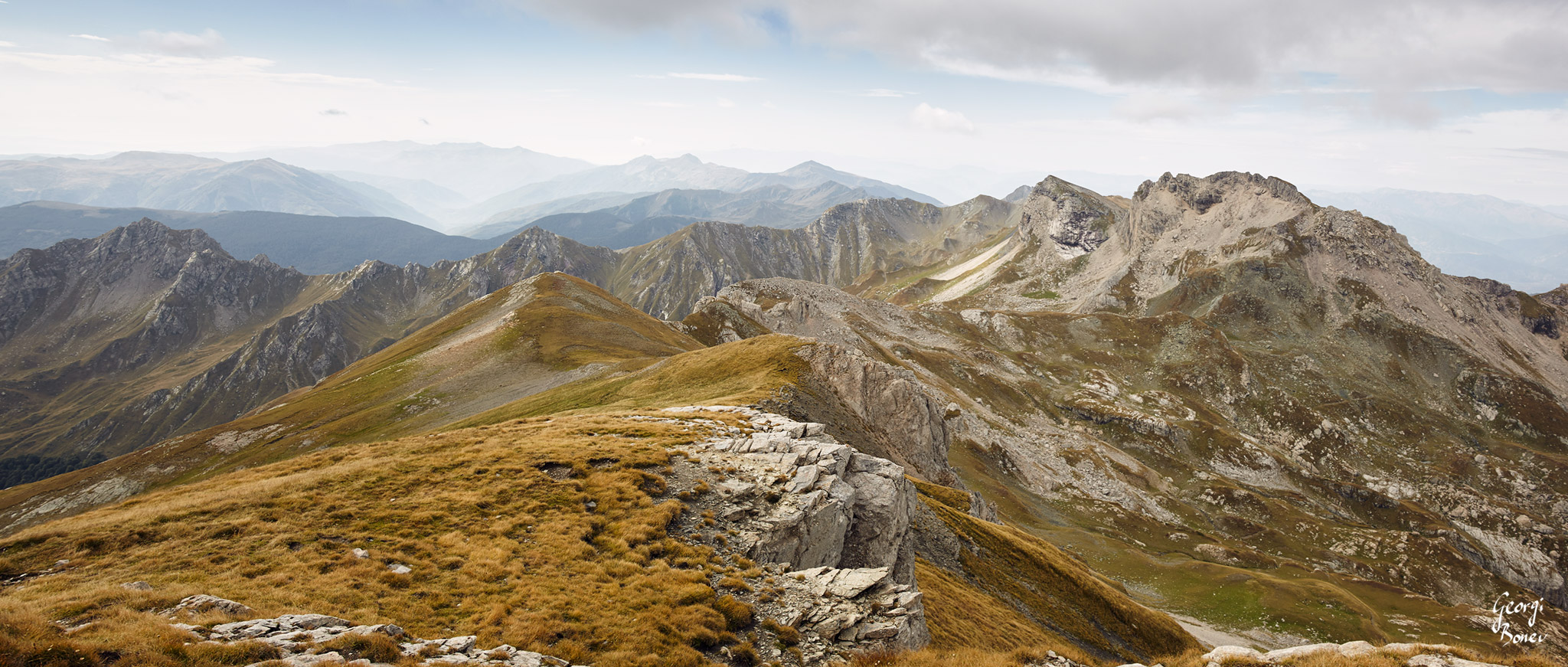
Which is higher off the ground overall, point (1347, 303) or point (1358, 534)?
point (1347, 303)

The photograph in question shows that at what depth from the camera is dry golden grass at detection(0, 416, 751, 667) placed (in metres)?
15.9

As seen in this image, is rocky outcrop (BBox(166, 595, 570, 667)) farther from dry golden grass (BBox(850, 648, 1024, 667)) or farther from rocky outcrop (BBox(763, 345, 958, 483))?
rocky outcrop (BBox(763, 345, 958, 483))

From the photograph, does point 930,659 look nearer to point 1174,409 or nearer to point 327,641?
point 327,641

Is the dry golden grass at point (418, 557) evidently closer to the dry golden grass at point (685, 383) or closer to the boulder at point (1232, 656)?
the boulder at point (1232, 656)

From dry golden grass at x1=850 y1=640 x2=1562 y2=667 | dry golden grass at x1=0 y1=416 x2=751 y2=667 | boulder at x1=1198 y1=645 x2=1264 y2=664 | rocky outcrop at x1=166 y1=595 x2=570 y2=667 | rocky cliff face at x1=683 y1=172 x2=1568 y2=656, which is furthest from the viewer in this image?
rocky cliff face at x1=683 y1=172 x2=1568 y2=656

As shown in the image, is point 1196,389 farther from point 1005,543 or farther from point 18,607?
point 18,607

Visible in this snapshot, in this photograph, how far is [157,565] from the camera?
1800 cm

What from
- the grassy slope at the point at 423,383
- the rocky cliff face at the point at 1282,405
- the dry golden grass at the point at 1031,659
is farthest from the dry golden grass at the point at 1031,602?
the grassy slope at the point at 423,383

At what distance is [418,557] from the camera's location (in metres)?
20.6

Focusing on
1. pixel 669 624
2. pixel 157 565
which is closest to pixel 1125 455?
pixel 669 624

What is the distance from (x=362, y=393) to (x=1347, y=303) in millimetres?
249355

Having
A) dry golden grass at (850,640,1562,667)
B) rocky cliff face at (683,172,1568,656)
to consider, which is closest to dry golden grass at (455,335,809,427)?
dry golden grass at (850,640,1562,667)

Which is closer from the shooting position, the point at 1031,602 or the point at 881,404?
the point at 1031,602

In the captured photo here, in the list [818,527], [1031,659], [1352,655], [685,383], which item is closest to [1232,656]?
[1352,655]
